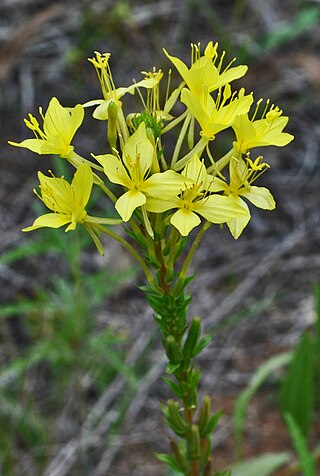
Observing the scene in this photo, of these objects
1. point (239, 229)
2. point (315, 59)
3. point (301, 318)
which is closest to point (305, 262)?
point (301, 318)

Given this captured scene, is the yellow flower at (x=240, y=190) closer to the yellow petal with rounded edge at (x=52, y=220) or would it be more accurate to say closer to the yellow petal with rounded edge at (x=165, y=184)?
the yellow petal with rounded edge at (x=165, y=184)

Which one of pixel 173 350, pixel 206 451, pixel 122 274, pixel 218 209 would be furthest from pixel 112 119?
pixel 122 274

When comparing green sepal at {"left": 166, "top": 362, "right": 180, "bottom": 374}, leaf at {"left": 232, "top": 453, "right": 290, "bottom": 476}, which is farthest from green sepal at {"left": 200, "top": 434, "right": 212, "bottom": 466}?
leaf at {"left": 232, "top": 453, "right": 290, "bottom": 476}

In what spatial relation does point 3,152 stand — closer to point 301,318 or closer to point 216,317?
point 216,317

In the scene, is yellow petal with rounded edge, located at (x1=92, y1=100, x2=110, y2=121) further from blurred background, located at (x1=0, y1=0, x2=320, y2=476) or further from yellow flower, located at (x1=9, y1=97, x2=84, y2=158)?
blurred background, located at (x1=0, y1=0, x2=320, y2=476)

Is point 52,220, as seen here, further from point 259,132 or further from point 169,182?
point 259,132
